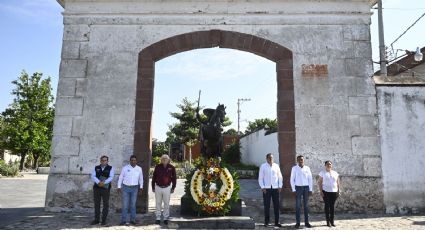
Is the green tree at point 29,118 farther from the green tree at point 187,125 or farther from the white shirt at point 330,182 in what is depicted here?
the white shirt at point 330,182

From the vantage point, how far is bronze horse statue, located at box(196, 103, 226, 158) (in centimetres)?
779

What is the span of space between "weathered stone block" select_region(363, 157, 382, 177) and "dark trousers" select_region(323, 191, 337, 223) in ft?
5.85

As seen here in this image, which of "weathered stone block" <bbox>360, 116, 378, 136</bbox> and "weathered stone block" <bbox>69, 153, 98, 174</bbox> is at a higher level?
"weathered stone block" <bbox>360, 116, 378, 136</bbox>

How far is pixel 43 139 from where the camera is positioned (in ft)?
88.4

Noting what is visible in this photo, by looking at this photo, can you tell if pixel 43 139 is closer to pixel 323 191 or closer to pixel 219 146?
pixel 219 146

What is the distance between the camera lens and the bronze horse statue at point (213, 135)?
25.5ft

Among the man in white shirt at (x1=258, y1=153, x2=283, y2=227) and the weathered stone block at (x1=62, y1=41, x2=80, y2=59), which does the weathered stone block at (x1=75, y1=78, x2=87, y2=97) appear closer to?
the weathered stone block at (x1=62, y1=41, x2=80, y2=59)

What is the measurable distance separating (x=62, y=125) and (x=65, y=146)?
1.69 ft

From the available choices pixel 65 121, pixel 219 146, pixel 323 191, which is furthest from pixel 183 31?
pixel 323 191

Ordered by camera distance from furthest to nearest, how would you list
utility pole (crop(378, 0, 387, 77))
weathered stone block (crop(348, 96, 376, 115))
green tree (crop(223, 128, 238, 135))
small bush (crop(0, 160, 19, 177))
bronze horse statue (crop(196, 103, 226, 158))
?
green tree (crop(223, 128, 238, 135))
small bush (crop(0, 160, 19, 177))
utility pole (crop(378, 0, 387, 77))
weathered stone block (crop(348, 96, 376, 115))
bronze horse statue (crop(196, 103, 226, 158))

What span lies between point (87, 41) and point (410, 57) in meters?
21.3

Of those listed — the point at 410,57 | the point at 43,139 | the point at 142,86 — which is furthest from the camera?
the point at 43,139

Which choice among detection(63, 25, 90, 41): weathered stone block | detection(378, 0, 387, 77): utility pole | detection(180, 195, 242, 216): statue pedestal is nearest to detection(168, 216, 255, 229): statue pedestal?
detection(180, 195, 242, 216): statue pedestal

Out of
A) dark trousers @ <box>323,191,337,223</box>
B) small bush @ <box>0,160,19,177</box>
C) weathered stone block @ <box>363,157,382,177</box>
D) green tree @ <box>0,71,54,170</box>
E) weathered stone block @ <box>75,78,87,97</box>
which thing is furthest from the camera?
green tree @ <box>0,71,54,170</box>
